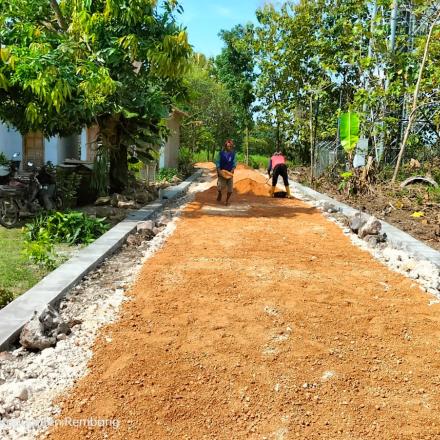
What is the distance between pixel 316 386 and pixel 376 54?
44.1ft

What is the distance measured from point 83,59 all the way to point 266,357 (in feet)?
26.1

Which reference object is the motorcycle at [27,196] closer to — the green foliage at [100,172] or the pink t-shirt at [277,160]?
the green foliage at [100,172]

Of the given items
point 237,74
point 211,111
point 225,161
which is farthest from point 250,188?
point 237,74

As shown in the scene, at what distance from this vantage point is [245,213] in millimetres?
11148

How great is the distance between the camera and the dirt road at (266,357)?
2764 mm

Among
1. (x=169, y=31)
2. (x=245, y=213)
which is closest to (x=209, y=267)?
(x=245, y=213)

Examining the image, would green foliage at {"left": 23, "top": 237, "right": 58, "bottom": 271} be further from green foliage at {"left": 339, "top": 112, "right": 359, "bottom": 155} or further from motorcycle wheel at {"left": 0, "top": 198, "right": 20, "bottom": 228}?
green foliage at {"left": 339, "top": 112, "right": 359, "bottom": 155}

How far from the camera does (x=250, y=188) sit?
15.9m

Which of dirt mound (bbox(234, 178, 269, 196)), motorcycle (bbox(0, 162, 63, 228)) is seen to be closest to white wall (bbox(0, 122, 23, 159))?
dirt mound (bbox(234, 178, 269, 196))

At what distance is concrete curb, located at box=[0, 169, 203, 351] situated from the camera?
12.5 ft

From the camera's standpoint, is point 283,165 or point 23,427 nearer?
point 23,427

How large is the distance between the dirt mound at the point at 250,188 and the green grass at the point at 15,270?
9.22 meters

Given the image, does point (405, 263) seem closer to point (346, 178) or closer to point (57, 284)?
point (57, 284)

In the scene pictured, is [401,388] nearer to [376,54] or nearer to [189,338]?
[189,338]
